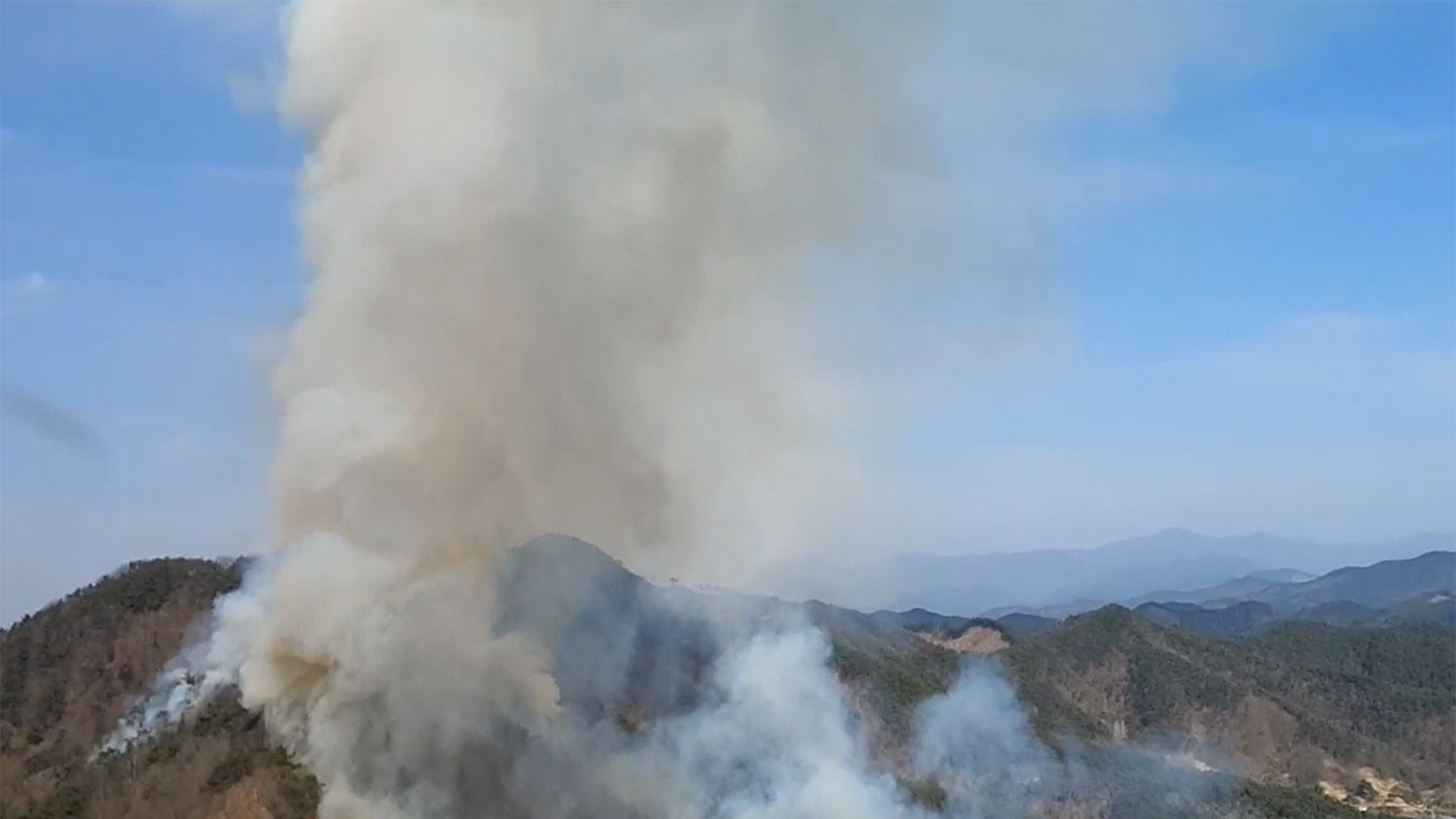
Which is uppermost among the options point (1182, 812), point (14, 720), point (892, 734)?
point (14, 720)

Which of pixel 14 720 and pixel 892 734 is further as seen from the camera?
pixel 892 734

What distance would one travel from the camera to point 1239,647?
153 metres

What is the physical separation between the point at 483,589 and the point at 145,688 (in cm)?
2178

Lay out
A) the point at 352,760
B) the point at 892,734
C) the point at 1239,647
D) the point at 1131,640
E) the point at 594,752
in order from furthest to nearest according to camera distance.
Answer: the point at 1239,647, the point at 1131,640, the point at 892,734, the point at 594,752, the point at 352,760

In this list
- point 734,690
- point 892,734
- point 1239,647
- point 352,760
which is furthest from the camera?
point 1239,647

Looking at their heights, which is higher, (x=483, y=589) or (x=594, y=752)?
(x=483, y=589)

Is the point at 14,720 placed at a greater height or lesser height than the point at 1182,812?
greater

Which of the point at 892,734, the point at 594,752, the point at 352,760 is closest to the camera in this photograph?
the point at 352,760

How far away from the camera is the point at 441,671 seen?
48438 millimetres

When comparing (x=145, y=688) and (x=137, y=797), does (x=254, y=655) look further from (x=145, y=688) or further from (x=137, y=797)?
(x=145, y=688)

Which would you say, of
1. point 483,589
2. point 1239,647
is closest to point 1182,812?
point 483,589

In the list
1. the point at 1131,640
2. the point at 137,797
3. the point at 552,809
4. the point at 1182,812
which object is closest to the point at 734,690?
the point at 552,809

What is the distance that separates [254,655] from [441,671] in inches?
446

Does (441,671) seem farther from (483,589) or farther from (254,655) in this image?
(254,655)
